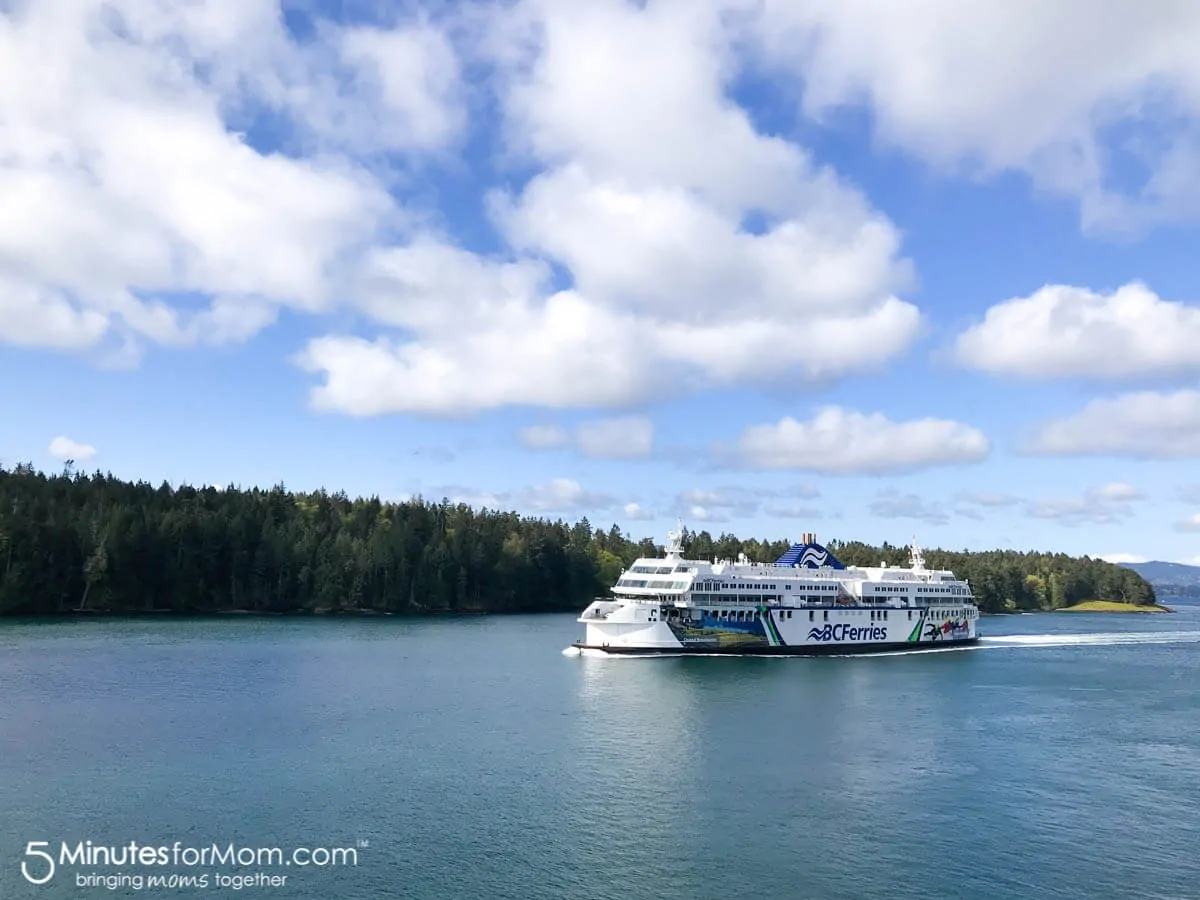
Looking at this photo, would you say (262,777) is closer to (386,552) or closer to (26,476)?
(386,552)

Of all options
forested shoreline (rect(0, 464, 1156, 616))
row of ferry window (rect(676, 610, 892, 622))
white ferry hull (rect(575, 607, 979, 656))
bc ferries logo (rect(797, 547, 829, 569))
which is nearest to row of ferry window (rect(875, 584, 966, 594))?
white ferry hull (rect(575, 607, 979, 656))

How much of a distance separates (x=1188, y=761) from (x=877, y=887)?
28555 mm

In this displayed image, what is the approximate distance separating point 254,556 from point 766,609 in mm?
95679

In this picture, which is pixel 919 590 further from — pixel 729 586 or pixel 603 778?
pixel 603 778

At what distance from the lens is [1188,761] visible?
1831 inches

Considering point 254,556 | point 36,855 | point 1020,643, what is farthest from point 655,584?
point 254,556

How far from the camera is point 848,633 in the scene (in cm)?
9031

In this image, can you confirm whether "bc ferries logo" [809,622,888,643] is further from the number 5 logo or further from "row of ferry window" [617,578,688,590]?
the number 5 logo

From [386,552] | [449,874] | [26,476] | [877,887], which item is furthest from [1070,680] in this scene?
[26,476]

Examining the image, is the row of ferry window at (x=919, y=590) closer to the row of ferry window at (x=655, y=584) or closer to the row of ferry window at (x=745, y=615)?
the row of ferry window at (x=745, y=615)

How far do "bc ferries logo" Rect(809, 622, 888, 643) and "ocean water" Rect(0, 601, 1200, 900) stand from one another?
12.8 metres

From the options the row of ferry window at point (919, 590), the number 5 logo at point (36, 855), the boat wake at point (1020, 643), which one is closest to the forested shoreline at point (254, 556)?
the boat wake at point (1020, 643)

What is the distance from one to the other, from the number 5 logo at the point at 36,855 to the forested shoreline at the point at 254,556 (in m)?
106

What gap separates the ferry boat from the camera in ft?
268
